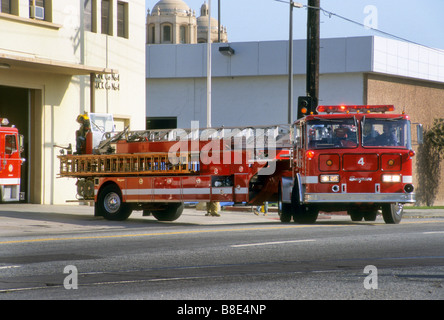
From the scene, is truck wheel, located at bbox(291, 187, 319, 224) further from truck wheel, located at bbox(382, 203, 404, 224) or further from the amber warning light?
the amber warning light

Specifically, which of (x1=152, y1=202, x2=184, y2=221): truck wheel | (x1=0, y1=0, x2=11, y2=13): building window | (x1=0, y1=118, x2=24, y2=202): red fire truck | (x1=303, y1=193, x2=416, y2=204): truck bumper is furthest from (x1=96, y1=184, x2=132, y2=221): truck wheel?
(x1=0, y1=0, x2=11, y2=13): building window

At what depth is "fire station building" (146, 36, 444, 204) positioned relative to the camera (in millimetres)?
40469

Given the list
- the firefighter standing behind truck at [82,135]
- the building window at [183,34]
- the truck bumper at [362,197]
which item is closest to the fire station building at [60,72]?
the firefighter standing behind truck at [82,135]

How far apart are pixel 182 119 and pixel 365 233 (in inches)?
1143

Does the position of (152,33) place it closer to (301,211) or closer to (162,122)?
(162,122)

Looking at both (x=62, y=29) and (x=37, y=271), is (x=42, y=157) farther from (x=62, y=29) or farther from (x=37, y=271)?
(x=37, y=271)

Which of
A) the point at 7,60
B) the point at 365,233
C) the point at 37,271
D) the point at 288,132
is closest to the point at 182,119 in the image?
the point at 7,60

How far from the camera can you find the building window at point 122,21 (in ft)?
98.9

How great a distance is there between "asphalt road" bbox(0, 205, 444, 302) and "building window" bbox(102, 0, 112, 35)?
13174 millimetres

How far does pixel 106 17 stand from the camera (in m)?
29.4

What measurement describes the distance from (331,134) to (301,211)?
6.83 feet

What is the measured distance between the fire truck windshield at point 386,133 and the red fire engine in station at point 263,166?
0.02 meters

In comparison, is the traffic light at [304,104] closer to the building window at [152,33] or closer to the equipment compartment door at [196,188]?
the equipment compartment door at [196,188]

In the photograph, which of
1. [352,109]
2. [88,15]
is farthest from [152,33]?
[352,109]
